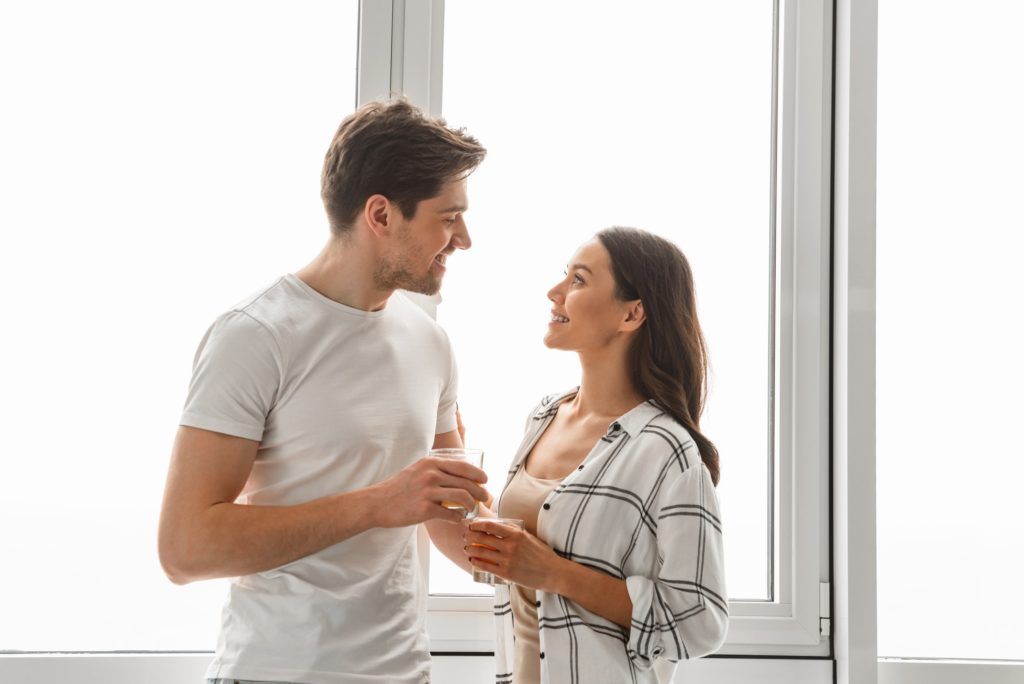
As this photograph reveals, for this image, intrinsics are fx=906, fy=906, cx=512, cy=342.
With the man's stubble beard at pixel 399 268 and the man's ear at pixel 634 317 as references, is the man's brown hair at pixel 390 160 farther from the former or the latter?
the man's ear at pixel 634 317

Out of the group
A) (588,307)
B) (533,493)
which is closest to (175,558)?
(533,493)

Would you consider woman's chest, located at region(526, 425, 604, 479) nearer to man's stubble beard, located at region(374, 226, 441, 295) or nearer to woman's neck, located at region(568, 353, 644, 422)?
woman's neck, located at region(568, 353, 644, 422)

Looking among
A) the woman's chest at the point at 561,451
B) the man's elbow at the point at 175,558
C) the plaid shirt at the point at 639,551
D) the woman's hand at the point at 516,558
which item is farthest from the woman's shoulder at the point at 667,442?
the man's elbow at the point at 175,558

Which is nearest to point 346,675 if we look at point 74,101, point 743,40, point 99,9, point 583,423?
point 583,423

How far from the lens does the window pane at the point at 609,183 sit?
6.93ft

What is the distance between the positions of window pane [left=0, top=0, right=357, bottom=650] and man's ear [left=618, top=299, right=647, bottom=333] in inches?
29.7

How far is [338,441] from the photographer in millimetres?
1591

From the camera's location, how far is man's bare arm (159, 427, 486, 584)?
1461mm

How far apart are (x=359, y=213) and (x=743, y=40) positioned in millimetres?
1112

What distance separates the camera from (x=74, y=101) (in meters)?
2.02

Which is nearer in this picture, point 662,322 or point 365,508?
point 365,508

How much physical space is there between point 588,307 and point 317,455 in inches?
22.8

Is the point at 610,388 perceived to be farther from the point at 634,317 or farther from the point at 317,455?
the point at 317,455
